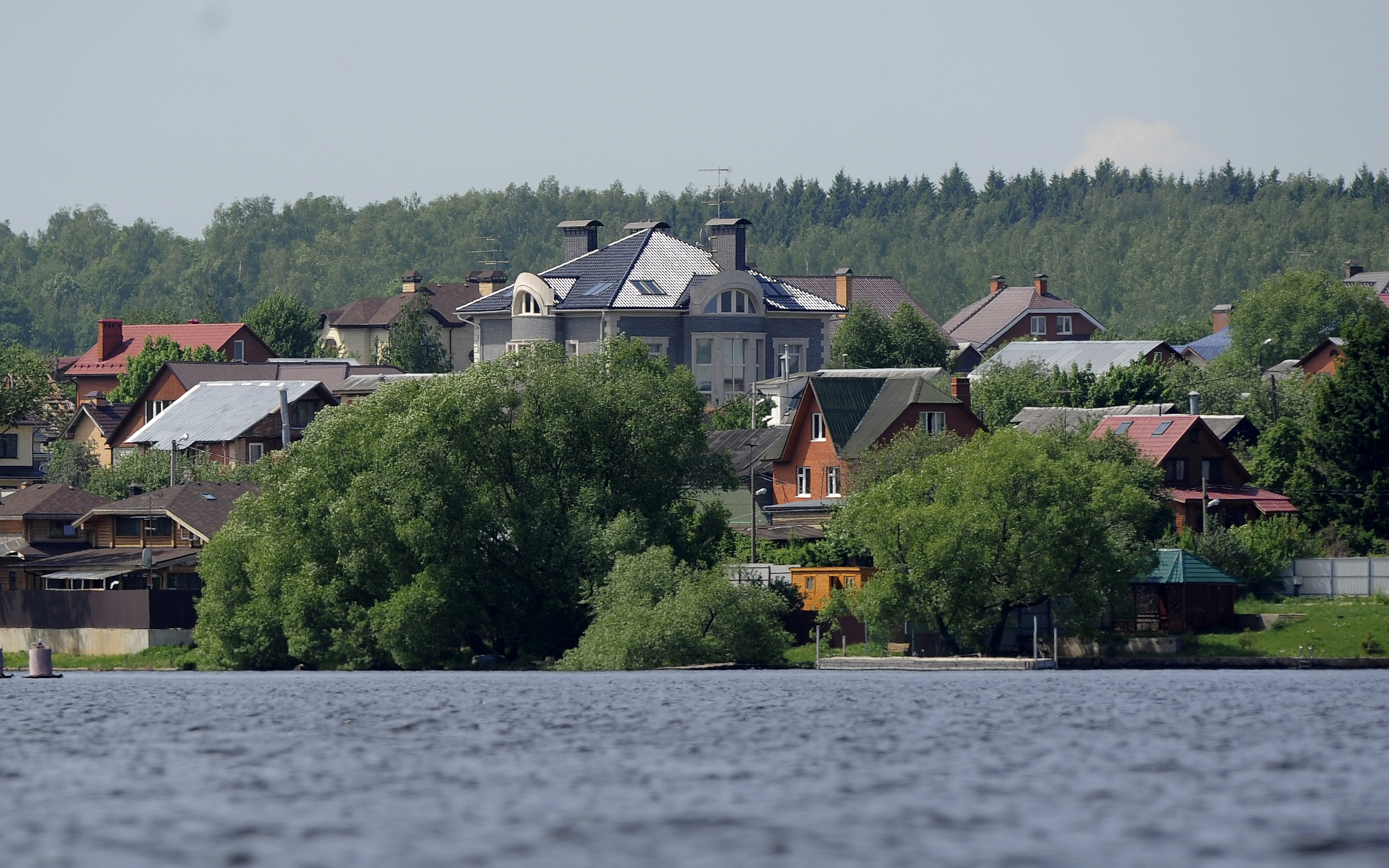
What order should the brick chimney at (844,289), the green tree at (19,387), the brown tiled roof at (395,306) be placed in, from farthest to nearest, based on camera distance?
the brown tiled roof at (395,306), the brick chimney at (844,289), the green tree at (19,387)

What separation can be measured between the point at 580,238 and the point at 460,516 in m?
62.7

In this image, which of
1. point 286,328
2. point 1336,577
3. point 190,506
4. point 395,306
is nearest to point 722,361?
point 190,506

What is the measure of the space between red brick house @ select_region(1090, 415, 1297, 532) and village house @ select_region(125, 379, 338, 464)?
46289mm

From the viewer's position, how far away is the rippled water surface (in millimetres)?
21688

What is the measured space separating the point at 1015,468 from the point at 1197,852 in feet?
150

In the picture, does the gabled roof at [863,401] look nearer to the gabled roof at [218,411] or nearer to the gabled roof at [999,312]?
the gabled roof at [218,411]

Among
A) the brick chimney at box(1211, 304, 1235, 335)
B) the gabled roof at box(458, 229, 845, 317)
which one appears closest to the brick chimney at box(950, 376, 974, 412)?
the gabled roof at box(458, 229, 845, 317)

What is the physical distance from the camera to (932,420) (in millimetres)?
88938

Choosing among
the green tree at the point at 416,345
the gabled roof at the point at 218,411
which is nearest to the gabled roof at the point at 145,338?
the green tree at the point at 416,345

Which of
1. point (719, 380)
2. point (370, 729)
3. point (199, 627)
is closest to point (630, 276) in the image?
point (719, 380)

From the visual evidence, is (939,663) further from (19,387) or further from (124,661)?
(19,387)

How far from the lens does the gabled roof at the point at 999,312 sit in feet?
592

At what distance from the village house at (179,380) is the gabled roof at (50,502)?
73.0 ft

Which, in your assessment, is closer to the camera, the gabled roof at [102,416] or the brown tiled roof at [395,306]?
the gabled roof at [102,416]
